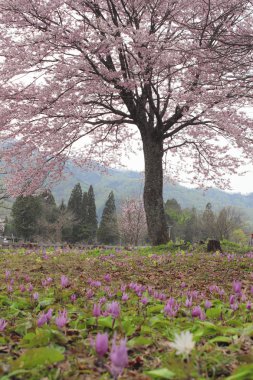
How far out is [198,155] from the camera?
19.2m

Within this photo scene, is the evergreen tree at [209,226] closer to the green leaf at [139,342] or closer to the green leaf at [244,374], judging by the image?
the green leaf at [139,342]

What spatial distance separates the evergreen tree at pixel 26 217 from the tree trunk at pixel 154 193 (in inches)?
1784

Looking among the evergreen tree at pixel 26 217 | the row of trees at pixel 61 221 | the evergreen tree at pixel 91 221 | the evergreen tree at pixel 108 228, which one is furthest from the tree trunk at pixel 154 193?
the evergreen tree at pixel 108 228

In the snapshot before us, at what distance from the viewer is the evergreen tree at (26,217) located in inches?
2248

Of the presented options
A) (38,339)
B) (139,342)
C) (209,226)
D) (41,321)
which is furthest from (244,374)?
(209,226)

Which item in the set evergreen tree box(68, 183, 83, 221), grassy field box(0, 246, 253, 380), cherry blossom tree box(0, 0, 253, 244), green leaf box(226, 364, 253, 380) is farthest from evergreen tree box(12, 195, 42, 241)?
green leaf box(226, 364, 253, 380)

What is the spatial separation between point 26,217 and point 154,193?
47.5m

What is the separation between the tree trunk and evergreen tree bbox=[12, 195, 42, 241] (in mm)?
45315

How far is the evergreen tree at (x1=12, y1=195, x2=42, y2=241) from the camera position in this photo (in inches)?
2248

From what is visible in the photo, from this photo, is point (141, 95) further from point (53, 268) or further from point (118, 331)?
point (118, 331)

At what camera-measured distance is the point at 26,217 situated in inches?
2283

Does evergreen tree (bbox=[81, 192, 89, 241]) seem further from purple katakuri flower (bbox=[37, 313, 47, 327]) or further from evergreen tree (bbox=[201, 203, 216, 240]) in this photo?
purple katakuri flower (bbox=[37, 313, 47, 327])

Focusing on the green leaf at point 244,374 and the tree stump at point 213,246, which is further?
the tree stump at point 213,246

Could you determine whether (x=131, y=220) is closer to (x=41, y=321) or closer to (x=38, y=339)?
(x=41, y=321)
